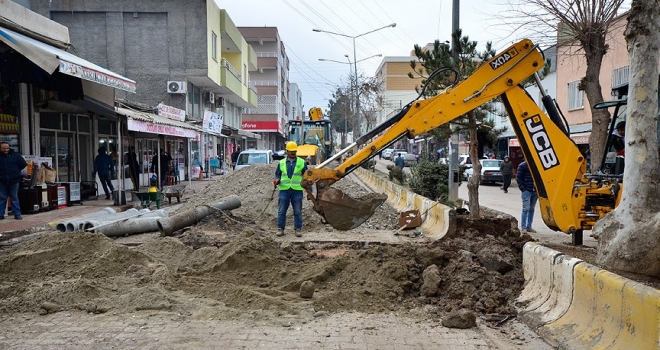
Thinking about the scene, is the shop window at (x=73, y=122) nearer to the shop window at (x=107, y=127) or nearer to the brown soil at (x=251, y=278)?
the shop window at (x=107, y=127)

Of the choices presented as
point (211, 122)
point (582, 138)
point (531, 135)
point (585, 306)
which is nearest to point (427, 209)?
point (531, 135)

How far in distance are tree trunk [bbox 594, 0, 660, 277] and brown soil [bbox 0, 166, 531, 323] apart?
45.8 inches

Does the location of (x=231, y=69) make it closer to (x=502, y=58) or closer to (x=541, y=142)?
(x=502, y=58)

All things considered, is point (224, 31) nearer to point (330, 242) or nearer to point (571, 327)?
point (330, 242)

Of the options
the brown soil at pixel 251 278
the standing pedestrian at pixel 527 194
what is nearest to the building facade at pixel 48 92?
the brown soil at pixel 251 278

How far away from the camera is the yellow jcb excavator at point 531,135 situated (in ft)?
26.2

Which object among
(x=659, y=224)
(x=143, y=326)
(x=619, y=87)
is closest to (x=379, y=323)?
(x=143, y=326)

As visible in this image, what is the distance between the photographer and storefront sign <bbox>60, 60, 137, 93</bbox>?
36.9ft

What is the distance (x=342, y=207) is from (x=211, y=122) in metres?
17.0

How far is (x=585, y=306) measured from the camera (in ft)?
15.2

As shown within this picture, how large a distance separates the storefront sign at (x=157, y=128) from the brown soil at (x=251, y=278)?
273 inches

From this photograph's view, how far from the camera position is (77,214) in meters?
13.8

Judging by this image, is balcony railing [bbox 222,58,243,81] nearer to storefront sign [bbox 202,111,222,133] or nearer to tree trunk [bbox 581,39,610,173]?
storefront sign [bbox 202,111,222,133]

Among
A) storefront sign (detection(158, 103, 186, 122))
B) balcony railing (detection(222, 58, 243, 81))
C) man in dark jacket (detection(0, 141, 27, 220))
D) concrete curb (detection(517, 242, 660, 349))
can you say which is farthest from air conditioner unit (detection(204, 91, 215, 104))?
concrete curb (detection(517, 242, 660, 349))
